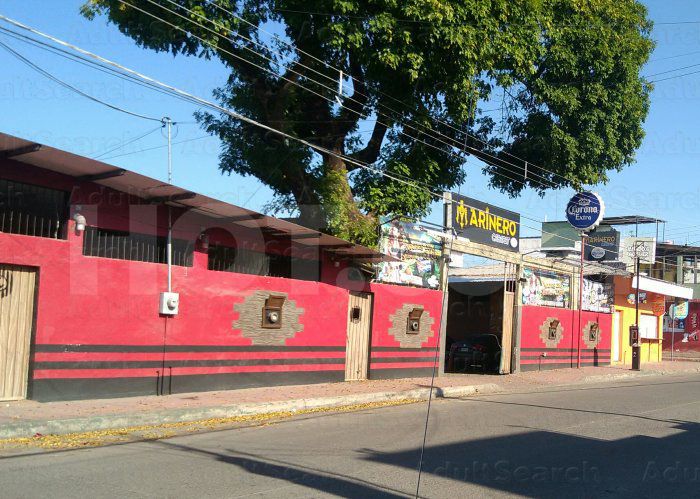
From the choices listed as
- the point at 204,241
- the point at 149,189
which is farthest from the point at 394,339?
the point at 149,189

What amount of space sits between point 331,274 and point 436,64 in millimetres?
5693

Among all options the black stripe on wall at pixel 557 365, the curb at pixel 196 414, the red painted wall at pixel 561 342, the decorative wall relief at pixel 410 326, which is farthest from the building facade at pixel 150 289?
the black stripe on wall at pixel 557 365

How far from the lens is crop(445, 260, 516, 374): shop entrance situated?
75.7 feet

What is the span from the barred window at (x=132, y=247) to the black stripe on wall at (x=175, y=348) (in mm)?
1576

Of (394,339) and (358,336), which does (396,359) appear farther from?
(358,336)

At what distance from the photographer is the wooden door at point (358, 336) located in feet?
57.8

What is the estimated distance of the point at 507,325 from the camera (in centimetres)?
2294

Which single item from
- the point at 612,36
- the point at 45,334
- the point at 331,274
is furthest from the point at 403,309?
the point at 612,36

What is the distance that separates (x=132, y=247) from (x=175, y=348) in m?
2.05

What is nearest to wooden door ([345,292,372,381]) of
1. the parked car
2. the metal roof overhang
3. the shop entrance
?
the metal roof overhang

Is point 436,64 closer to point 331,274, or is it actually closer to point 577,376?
point 331,274

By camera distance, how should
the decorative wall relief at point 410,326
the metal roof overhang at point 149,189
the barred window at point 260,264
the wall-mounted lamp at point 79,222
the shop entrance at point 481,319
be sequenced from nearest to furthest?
the metal roof overhang at point 149,189, the wall-mounted lamp at point 79,222, the barred window at point 260,264, the decorative wall relief at point 410,326, the shop entrance at point 481,319

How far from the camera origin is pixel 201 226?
1398 centimetres

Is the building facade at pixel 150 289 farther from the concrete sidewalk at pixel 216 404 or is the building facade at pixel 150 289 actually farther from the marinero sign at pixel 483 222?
the marinero sign at pixel 483 222
